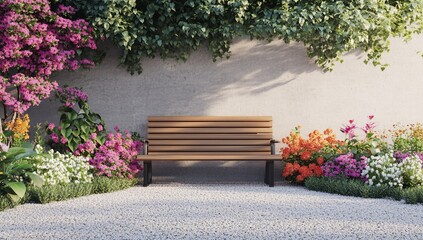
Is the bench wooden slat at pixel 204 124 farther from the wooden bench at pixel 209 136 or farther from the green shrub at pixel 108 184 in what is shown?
the green shrub at pixel 108 184

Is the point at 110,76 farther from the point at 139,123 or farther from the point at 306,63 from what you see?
the point at 306,63

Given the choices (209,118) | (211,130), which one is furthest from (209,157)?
(209,118)

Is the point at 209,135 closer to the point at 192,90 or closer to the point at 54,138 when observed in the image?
the point at 192,90

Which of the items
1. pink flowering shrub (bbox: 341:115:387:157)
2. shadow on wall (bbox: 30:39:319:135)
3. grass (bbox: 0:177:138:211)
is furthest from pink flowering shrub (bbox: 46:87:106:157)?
pink flowering shrub (bbox: 341:115:387:157)

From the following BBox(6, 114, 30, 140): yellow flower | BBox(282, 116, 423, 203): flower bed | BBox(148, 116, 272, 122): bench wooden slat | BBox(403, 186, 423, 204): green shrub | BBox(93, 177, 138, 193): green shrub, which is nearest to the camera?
BBox(403, 186, 423, 204): green shrub

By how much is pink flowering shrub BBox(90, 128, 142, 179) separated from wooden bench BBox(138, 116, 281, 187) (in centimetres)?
25

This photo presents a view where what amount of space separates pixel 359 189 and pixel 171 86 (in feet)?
11.4

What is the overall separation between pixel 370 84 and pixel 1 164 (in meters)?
5.54

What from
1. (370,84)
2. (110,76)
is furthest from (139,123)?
(370,84)

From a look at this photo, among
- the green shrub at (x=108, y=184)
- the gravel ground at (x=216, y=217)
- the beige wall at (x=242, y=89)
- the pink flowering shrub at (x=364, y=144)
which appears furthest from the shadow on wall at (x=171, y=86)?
the gravel ground at (x=216, y=217)

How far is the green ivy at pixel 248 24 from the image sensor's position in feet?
31.3

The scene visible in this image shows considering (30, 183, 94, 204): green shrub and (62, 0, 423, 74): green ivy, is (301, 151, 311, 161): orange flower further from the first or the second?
(30, 183, 94, 204): green shrub

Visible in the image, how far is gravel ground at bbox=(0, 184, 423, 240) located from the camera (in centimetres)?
562

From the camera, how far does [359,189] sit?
797cm
